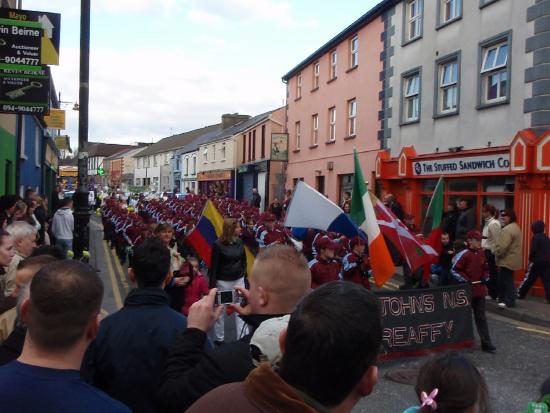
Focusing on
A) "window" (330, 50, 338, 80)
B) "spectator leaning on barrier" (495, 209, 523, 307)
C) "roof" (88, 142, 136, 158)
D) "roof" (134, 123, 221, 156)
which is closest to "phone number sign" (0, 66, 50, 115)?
"spectator leaning on barrier" (495, 209, 523, 307)

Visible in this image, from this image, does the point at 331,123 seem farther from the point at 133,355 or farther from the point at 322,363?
the point at 322,363

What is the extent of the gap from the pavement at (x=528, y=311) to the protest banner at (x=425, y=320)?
234cm

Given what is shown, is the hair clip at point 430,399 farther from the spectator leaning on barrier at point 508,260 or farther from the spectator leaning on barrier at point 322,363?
the spectator leaning on barrier at point 508,260

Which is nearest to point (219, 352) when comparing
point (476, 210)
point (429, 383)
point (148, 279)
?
point (429, 383)

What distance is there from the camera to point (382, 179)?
61.9ft

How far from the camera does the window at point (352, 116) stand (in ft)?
72.3

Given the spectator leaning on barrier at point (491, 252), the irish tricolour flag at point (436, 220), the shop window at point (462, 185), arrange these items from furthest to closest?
the shop window at point (462, 185) < the spectator leaning on barrier at point (491, 252) < the irish tricolour flag at point (436, 220)

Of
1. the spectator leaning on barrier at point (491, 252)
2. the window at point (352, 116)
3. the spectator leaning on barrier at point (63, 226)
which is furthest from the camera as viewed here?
the window at point (352, 116)

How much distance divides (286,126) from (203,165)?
21085 mm

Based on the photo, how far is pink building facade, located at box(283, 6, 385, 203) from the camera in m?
20.4

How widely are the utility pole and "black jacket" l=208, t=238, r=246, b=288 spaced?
424 cm

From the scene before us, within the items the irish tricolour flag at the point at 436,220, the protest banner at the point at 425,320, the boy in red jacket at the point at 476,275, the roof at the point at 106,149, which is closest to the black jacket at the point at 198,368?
the protest banner at the point at 425,320

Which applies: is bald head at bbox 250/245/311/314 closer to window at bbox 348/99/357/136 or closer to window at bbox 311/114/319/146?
window at bbox 348/99/357/136

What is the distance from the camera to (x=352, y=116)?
22406mm
